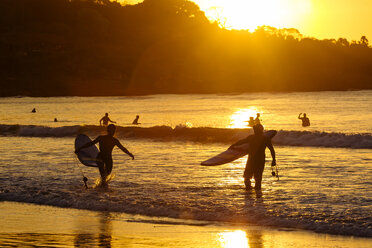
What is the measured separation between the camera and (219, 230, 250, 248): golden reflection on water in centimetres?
1066

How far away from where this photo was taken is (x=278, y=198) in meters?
14.6

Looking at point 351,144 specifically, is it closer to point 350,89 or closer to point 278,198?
point 278,198

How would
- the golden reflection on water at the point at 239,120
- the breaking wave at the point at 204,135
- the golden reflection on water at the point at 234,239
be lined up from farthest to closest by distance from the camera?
1. the golden reflection on water at the point at 239,120
2. the breaking wave at the point at 204,135
3. the golden reflection on water at the point at 234,239

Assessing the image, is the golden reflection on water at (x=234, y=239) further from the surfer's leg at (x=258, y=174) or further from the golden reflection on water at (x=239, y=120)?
the golden reflection on water at (x=239, y=120)

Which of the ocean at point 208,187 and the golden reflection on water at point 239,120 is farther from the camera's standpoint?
the golden reflection on water at point 239,120

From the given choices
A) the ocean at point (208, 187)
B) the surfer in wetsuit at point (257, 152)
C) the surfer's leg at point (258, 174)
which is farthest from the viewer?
the surfer's leg at point (258, 174)

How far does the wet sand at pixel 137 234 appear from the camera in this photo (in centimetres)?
1078

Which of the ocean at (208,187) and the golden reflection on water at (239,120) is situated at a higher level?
the golden reflection on water at (239,120)

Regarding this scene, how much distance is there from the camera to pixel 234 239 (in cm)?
1112

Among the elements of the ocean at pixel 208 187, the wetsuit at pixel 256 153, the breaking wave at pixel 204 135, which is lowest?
the ocean at pixel 208 187

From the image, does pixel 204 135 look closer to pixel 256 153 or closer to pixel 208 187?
pixel 208 187

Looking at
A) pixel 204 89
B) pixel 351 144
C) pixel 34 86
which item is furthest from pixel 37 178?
pixel 204 89

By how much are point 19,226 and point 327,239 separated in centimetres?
543

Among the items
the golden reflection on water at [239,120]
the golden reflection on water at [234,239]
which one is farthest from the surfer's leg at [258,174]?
the golden reflection on water at [239,120]
